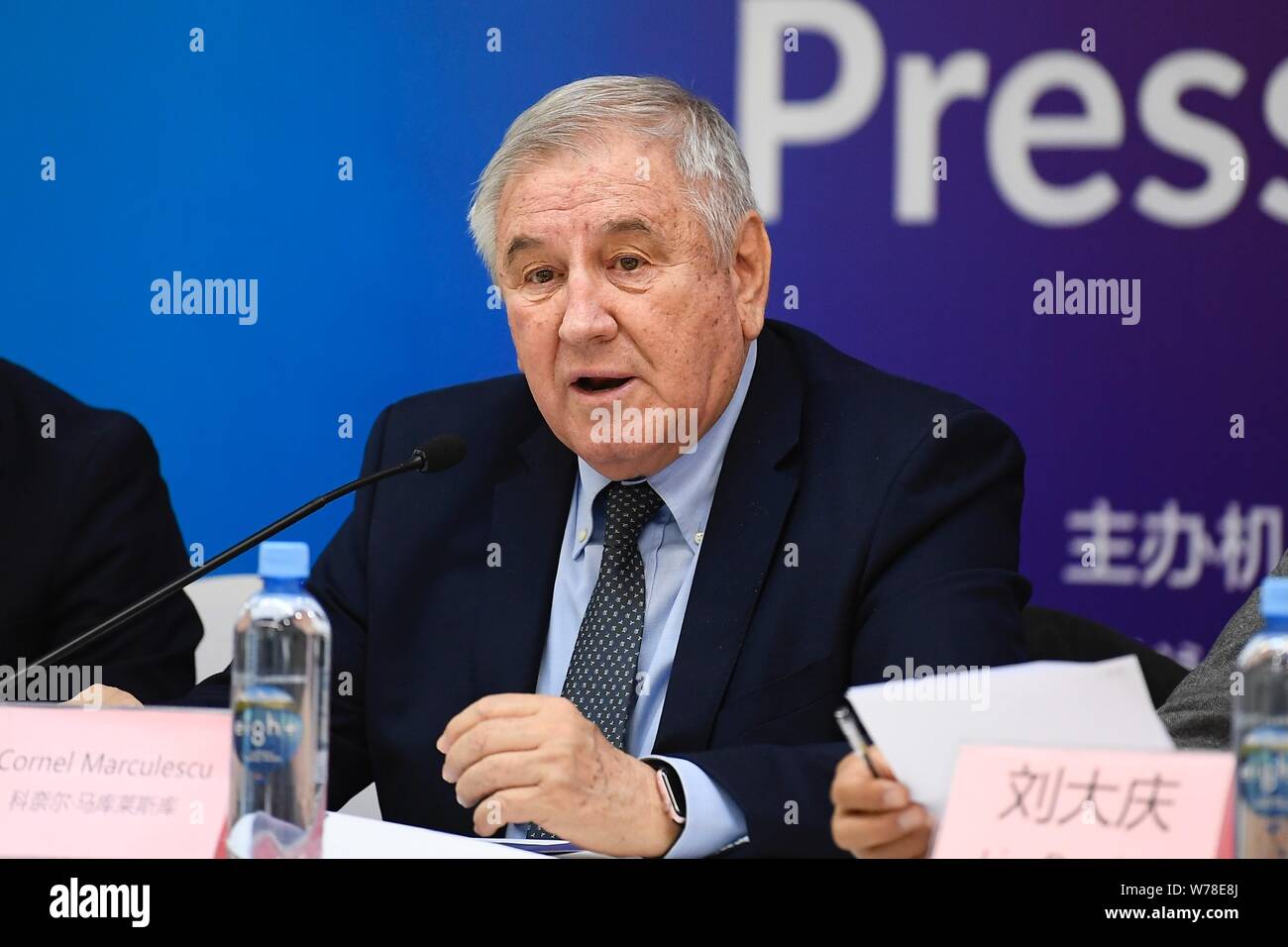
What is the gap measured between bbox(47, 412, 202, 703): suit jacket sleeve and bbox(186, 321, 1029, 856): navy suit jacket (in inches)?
13.5

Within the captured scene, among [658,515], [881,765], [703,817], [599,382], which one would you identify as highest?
[599,382]

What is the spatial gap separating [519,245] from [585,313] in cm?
15

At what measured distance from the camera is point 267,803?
1352 millimetres

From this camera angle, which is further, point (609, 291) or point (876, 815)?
point (609, 291)

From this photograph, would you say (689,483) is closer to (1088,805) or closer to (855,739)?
(855,739)

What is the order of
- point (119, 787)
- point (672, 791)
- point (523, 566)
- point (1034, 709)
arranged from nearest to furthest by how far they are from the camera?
point (1034, 709) < point (119, 787) < point (672, 791) < point (523, 566)

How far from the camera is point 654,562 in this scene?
2.21m

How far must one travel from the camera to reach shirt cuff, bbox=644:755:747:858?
166cm

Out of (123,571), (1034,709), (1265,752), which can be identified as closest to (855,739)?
(1034,709)
